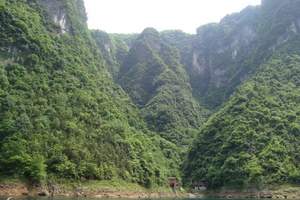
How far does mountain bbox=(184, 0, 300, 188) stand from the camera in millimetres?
121950

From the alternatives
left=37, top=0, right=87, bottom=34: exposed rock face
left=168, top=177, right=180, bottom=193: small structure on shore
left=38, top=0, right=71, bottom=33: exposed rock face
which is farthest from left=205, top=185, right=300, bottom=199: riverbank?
left=38, top=0, right=71, bottom=33: exposed rock face

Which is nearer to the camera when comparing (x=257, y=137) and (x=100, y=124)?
(x=100, y=124)

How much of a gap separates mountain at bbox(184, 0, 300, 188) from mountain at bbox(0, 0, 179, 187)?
12.6 m

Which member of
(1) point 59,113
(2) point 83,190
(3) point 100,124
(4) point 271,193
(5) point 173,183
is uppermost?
(1) point 59,113

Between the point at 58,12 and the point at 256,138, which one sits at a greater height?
the point at 58,12

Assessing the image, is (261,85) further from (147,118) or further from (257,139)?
(147,118)

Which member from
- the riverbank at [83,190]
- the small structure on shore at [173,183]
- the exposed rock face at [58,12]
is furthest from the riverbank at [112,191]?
the exposed rock face at [58,12]

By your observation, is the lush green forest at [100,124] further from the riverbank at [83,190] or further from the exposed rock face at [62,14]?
the riverbank at [83,190]

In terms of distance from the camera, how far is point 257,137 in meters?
132

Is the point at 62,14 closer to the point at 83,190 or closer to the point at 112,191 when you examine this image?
the point at 112,191

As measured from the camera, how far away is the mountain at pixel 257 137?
12195 cm

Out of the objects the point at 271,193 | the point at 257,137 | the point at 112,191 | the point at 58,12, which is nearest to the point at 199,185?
the point at 257,137

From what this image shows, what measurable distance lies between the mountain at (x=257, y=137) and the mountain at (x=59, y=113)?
41.3 feet

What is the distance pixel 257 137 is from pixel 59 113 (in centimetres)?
5423
